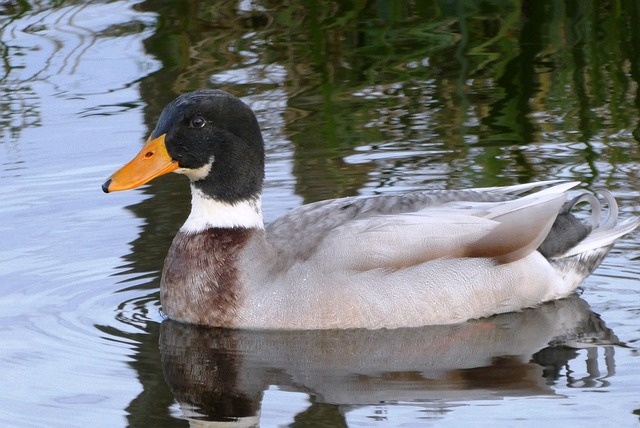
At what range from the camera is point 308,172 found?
33.0 feet

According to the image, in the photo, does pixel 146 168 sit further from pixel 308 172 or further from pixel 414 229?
pixel 308 172

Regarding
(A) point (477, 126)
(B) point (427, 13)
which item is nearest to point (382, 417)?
(A) point (477, 126)

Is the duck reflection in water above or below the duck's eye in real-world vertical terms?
below

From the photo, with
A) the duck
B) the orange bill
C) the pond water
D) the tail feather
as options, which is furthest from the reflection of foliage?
the orange bill

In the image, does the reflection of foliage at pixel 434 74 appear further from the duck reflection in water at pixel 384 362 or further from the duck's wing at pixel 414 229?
the duck reflection in water at pixel 384 362

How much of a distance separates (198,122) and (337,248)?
3.57 ft

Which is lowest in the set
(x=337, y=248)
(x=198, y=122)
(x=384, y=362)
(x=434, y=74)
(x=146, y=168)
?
(x=384, y=362)

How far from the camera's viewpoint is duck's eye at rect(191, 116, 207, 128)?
795cm

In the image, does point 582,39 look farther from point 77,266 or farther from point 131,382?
point 131,382

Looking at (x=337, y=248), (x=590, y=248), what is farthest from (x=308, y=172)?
(x=590, y=248)

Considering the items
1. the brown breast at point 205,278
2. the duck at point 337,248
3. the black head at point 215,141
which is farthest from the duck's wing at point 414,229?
the black head at point 215,141

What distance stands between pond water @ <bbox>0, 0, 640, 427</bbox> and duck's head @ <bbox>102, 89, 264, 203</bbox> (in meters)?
0.84

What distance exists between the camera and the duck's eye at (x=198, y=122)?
26.1 ft

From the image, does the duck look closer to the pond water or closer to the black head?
the black head
